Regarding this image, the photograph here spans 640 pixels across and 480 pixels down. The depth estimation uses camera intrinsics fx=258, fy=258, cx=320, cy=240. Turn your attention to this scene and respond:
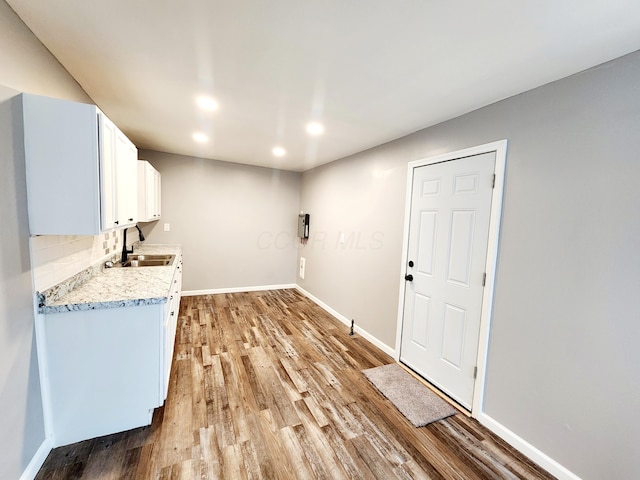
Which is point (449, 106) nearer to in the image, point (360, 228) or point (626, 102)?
point (626, 102)

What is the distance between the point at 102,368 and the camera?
1.67 m

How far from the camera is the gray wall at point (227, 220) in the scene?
440cm

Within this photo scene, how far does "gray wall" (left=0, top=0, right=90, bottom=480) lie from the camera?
4.03ft

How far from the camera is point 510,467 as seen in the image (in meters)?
1.65

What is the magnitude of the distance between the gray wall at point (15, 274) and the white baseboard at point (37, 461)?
3 centimetres

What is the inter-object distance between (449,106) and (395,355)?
250cm

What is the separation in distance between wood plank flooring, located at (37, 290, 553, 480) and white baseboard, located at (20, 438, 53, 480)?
0.03m

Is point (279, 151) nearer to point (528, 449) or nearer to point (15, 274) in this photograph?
point (15, 274)

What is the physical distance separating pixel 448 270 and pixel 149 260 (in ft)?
11.2

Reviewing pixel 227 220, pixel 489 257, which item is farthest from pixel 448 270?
pixel 227 220

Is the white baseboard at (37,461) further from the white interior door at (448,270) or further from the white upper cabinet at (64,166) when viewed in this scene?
the white interior door at (448,270)

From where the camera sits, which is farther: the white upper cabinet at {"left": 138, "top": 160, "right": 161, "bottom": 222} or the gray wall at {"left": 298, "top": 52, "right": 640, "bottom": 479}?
the white upper cabinet at {"left": 138, "top": 160, "right": 161, "bottom": 222}

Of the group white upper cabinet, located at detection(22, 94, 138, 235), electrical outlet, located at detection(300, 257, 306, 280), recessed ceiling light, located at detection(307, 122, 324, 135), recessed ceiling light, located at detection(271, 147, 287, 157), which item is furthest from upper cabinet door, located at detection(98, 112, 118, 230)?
electrical outlet, located at detection(300, 257, 306, 280)

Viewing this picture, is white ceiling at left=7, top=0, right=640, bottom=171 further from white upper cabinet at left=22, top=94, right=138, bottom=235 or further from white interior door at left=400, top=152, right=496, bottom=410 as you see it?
white interior door at left=400, top=152, right=496, bottom=410
